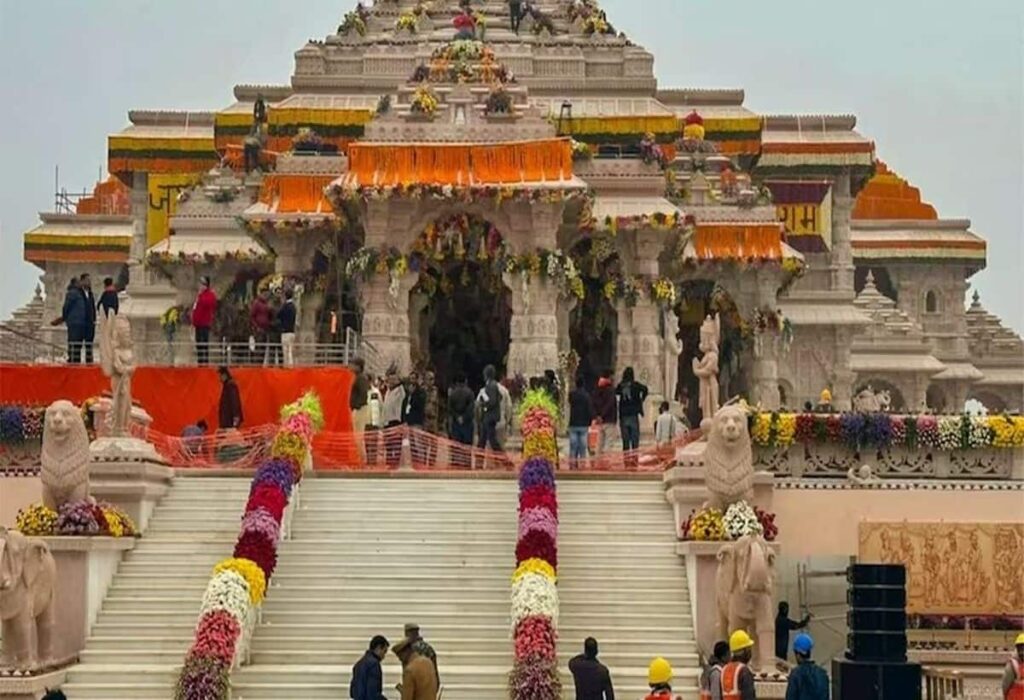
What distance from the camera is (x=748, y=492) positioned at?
24.5 metres

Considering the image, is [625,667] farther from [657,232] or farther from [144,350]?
[144,350]

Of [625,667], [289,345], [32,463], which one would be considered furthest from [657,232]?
[625,667]

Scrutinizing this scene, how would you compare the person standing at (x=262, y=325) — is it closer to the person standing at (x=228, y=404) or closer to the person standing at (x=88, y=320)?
the person standing at (x=88, y=320)

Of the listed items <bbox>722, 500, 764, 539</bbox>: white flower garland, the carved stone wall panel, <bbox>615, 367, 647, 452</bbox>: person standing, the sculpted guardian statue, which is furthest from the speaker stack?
<bbox>615, 367, 647, 452</bbox>: person standing

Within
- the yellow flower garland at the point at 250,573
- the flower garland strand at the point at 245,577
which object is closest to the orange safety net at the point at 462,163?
the flower garland strand at the point at 245,577

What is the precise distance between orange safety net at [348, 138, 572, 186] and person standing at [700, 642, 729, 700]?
753 inches

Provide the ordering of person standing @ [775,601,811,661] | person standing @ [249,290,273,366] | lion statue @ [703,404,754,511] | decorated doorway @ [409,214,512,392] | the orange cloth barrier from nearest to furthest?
lion statue @ [703,404,754,511], person standing @ [775,601,811,661], the orange cloth barrier, person standing @ [249,290,273,366], decorated doorway @ [409,214,512,392]

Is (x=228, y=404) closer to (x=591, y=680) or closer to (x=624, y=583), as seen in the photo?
Result: (x=624, y=583)

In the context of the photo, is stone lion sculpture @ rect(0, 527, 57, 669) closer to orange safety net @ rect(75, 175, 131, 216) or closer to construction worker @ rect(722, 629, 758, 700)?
construction worker @ rect(722, 629, 758, 700)

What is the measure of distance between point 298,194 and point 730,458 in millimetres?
20896

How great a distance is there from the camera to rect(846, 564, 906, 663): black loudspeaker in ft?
47.4

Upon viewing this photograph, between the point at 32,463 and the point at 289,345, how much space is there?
874 centimetres

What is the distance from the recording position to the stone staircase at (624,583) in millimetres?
23594

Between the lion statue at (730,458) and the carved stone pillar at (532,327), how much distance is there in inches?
549
